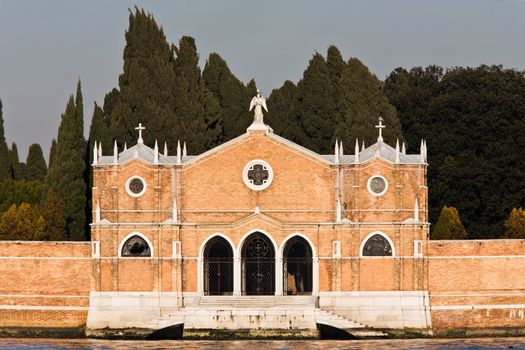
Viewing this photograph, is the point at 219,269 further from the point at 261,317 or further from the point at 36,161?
the point at 36,161

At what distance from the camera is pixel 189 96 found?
65.3 meters

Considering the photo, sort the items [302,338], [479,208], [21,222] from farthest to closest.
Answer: [479,208]
[21,222]
[302,338]

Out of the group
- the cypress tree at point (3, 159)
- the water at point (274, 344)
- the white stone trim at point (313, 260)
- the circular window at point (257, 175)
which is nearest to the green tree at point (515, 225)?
the water at point (274, 344)

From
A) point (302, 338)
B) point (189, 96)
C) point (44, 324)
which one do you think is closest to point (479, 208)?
point (189, 96)

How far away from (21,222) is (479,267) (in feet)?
60.7

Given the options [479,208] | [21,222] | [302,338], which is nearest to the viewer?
[302,338]

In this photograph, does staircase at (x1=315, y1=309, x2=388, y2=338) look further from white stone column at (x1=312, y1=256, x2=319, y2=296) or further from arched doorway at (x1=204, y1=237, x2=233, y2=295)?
arched doorway at (x1=204, y1=237, x2=233, y2=295)

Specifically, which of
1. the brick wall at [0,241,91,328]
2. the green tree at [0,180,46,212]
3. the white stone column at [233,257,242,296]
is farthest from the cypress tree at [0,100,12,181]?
the white stone column at [233,257,242,296]

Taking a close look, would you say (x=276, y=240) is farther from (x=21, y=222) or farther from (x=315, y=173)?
(x=21, y=222)

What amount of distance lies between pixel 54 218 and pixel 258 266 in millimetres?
10341

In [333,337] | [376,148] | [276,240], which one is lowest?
[333,337]

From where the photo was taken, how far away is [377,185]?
165 ft

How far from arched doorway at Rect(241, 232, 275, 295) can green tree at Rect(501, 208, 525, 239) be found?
11.6 m

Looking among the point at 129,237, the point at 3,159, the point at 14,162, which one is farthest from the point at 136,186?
the point at 14,162
